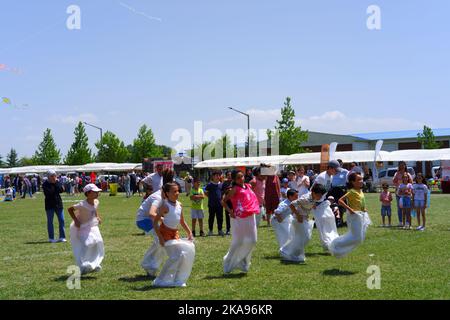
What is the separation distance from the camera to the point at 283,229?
11.2 metres

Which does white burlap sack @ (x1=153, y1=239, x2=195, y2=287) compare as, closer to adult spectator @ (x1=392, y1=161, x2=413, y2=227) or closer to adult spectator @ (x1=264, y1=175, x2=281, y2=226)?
adult spectator @ (x1=264, y1=175, x2=281, y2=226)

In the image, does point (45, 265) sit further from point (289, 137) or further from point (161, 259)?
point (289, 137)

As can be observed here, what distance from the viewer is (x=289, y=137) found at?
65750 mm

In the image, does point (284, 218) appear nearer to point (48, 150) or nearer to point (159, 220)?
point (159, 220)

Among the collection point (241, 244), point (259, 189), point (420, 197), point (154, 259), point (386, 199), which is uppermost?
point (259, 189)

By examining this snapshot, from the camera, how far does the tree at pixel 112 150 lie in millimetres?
89312

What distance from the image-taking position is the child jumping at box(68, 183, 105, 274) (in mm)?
9570

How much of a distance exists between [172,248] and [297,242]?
3.18 metres

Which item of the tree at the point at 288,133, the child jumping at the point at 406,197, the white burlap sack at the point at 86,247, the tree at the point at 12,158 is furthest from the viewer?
the tree at the point at 12,158

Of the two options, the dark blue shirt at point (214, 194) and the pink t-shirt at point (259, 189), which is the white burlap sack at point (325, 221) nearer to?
the pink t-shirt at point (259, 189)

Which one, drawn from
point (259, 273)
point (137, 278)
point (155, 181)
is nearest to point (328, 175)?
point (155, 181)

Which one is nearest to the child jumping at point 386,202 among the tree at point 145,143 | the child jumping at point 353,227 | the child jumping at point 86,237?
the child jumping at point 353,227

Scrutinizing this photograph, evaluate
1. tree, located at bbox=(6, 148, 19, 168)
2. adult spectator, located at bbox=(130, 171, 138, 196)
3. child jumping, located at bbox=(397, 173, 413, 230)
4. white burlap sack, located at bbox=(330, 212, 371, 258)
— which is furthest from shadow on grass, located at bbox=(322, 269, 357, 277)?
tree, located at bbox=(6, 148, 19, 168)

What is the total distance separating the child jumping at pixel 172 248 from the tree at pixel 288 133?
5760 centimetres
